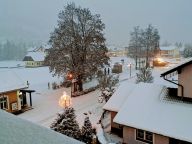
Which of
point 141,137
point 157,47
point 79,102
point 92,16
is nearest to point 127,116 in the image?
point 141,137

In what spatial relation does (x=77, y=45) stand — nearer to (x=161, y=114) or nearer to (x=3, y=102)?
(x=3, y=102)

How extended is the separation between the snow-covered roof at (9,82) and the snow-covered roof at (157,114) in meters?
14.3

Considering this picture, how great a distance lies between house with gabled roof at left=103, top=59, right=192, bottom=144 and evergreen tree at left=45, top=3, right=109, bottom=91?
17.8 meters

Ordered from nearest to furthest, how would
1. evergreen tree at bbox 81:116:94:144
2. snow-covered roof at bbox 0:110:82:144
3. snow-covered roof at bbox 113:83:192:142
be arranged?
snow-covered roof at bbox 0:110:82:144 → snow-covered roof at bbox 113:83:192:142 → evergreen tree at bbox 81:116:94:144

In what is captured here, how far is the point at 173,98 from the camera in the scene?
16.3 m

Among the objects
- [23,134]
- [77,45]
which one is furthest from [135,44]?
[23,134]

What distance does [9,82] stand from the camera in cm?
2705

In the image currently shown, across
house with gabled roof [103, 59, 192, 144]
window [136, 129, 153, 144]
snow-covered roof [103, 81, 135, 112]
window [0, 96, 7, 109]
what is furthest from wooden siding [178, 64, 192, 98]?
window [0, 96, 7, 109]

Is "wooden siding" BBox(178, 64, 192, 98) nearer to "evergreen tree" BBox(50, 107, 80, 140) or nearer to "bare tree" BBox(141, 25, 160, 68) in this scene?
"evergreen tree" BBox(50, 107, 80, 140)

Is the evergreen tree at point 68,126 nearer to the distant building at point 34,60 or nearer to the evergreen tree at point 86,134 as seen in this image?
the evergreen tree at point 86,134

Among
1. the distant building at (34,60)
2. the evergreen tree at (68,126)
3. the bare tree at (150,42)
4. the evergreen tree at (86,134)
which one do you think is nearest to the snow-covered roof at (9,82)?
the evergreen tree at (68,126)

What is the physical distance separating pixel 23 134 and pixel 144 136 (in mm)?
13340

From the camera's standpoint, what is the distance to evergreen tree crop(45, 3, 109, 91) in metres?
34.8

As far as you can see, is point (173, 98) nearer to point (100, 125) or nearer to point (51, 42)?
point (100, 125)
